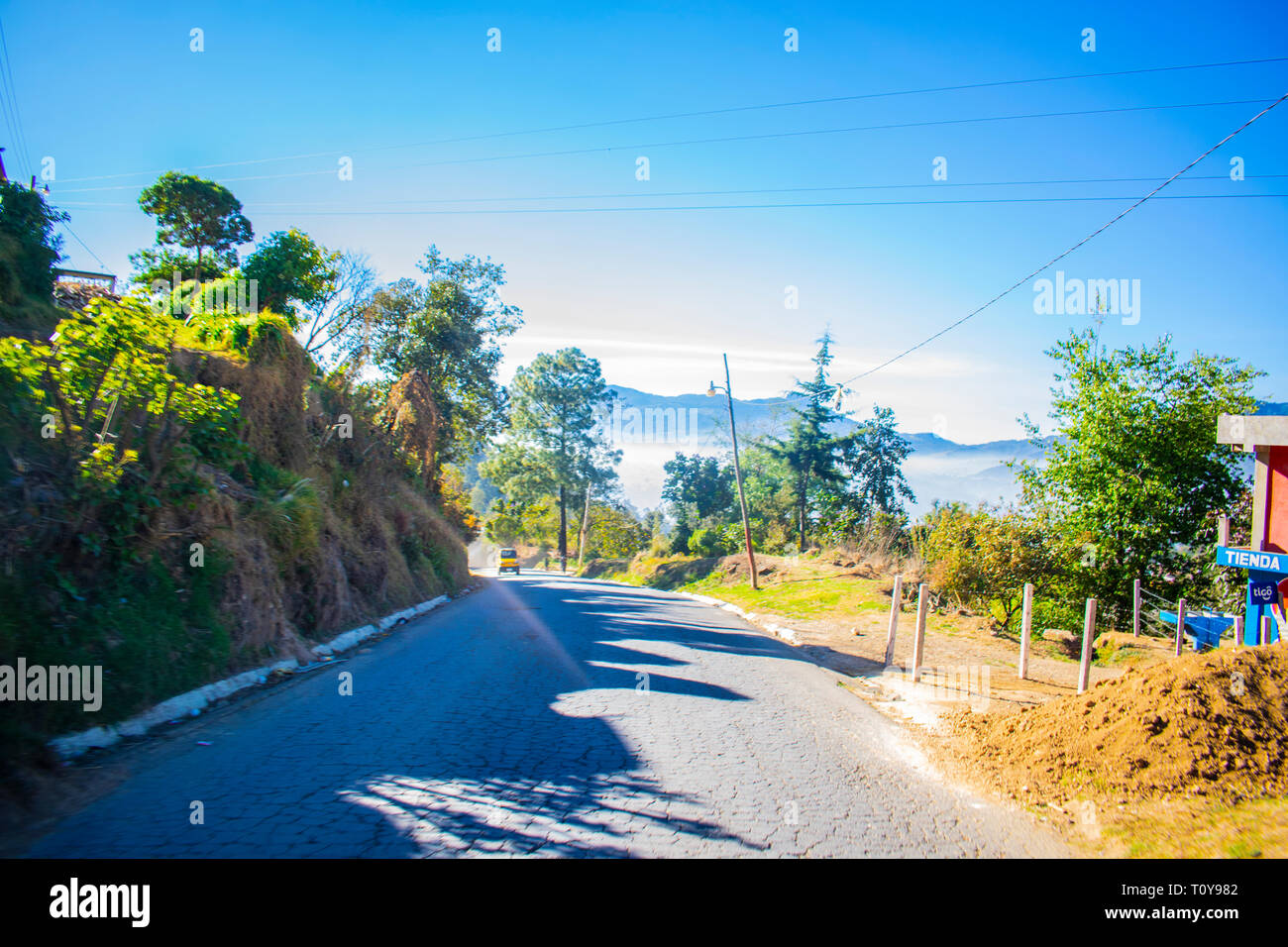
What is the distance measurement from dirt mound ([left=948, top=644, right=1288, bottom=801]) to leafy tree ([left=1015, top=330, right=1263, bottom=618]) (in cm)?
1972

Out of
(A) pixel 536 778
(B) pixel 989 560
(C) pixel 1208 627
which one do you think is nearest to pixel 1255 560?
(C) pixel 1208 627

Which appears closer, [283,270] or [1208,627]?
[1208,627]

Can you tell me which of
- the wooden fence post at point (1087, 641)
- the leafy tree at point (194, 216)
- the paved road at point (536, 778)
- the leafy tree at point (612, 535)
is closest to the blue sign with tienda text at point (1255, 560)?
the wooden fence post at point (1087, 641)

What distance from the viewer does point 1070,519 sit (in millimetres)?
24562

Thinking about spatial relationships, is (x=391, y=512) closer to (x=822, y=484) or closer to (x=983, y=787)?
(x=983, y=787)

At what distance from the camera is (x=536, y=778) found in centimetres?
553

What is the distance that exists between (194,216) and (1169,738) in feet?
90.8

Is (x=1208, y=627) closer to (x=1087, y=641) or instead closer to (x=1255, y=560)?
(x=1255, y=560)

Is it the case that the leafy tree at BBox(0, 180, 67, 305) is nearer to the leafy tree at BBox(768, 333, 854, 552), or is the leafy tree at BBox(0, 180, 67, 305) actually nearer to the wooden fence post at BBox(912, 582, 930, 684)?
the wooden fence post at BBox(912, 582, 930, 684)

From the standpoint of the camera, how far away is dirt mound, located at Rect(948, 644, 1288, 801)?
5375 mm

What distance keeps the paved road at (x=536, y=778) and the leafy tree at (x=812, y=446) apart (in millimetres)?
35954

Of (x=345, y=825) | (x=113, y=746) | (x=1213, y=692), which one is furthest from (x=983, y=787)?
(x=113, y=746)

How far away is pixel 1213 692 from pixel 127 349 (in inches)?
411
